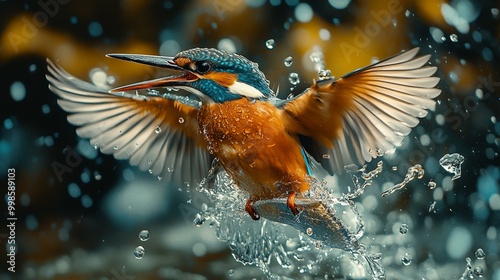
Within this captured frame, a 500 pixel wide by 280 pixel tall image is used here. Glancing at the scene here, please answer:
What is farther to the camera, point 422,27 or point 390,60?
point 422,27

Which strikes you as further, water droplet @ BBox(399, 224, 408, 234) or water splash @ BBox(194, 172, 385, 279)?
water droplet @ BBox(399, 224, 408, 234)

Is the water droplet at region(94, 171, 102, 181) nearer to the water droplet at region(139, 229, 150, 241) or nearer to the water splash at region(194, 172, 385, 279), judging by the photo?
the water droplet at region(139, 229, 150, 241)

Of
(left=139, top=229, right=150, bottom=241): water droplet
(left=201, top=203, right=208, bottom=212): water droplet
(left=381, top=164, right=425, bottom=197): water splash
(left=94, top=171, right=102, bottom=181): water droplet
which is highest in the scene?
(left=94, top=171, right=102, bottom=181): water droplet

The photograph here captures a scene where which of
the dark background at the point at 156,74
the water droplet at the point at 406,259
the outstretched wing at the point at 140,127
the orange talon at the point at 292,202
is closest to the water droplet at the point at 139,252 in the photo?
the dark background at the point at 156,74

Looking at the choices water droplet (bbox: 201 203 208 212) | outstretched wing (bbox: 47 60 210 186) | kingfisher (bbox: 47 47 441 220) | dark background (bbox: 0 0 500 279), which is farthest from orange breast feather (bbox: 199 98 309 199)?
dark background (bbox: 0 0 500 279)

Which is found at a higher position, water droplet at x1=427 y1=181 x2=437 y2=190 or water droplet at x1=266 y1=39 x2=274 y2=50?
water droplet at x1=266 y1=39 x2=274 y2=50

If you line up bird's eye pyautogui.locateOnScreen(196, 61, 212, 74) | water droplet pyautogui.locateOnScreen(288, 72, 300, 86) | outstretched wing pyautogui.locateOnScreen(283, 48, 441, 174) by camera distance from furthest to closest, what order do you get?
1. water droplet pyautogui.locateOnScreen(288, 72, 300, 86)
2. bird's eye pyautogui.locateOnScreen(196, 61, 212, 74)
3. outstretched wing pyautogui.locateOnScreen(283, 48, 441, 174)

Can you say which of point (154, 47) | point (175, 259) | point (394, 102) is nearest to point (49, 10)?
point (154, 47)

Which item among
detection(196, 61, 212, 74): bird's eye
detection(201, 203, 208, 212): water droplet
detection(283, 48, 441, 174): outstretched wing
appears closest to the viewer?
detection(283, 48, 441, 174): outstretched wing

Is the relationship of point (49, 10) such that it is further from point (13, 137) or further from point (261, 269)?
point (261, 269)
